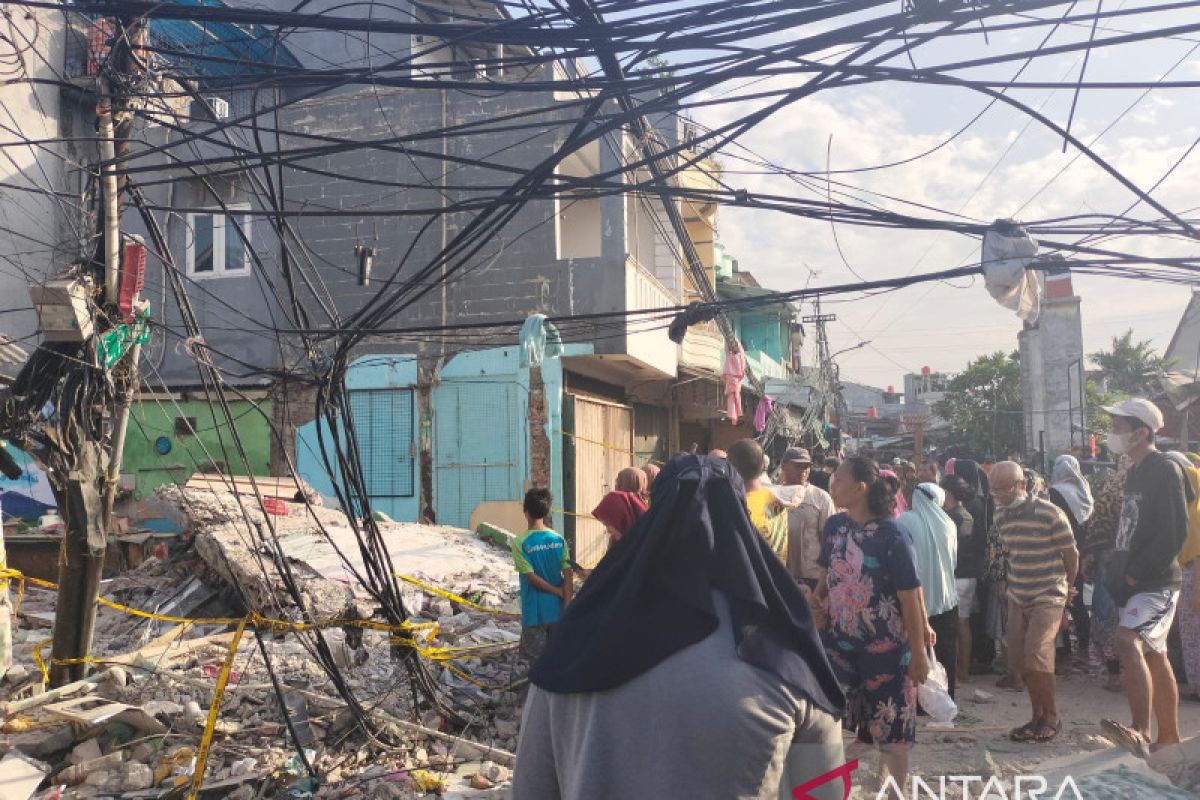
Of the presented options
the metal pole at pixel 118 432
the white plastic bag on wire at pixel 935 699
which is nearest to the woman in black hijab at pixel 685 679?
the white plastic bag on wire at pixel 935 699

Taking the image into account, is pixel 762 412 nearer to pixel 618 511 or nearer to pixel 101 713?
pixel 618 511

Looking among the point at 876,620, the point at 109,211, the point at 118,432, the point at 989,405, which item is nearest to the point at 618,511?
→ the point at 876,620

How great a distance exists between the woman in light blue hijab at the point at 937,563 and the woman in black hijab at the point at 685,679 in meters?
4.42

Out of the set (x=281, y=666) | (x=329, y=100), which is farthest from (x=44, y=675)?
(x=329, y=100)

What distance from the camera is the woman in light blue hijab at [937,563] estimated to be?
19.2ft

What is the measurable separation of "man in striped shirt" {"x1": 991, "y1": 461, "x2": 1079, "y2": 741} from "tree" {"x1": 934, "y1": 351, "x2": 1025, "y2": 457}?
25984mm

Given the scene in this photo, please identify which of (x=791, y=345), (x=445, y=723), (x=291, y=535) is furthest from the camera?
(x=791, y=345)

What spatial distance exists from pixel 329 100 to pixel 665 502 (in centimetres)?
1376

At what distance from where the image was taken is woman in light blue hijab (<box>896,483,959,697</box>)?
19.2 feet

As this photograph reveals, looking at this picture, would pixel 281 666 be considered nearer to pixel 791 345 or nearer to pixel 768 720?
pixel 768 720

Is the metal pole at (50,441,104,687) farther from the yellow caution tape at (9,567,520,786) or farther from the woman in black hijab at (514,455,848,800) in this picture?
the woman in black hijab at (514,455,848,800)

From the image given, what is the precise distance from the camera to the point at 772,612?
5.58 feet

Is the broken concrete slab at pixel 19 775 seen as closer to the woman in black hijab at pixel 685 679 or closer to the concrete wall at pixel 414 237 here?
the woman in black hijab at pixel 685 679

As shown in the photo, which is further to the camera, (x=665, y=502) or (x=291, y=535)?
(x=291, y=535)
